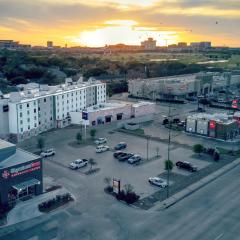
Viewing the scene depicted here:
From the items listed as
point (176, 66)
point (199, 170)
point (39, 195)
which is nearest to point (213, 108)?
point (199, 170)

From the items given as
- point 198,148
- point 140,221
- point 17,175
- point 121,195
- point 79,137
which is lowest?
point 140,221

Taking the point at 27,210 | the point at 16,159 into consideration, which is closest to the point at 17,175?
the point at 16,159

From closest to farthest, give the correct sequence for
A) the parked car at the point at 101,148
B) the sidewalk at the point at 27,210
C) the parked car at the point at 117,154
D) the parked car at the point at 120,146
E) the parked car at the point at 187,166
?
the sidewalk at the point at 27,210
the parked car at the point at 187,166
the parked car at the point at 117,154
the parked car at the point at 101,148
the parked car at the point at 120,146

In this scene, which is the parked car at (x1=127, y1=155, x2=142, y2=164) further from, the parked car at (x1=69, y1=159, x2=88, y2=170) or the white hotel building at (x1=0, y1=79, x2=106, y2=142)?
the white hotel building at (x1=0, y1=79, x2=106, y2=142)

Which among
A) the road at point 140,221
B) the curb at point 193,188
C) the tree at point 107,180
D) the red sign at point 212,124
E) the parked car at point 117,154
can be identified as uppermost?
the red sign at point 212,124

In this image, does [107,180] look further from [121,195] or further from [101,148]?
[101,148]

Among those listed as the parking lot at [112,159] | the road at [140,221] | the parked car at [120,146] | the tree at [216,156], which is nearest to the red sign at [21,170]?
the parking lot at [112,159]

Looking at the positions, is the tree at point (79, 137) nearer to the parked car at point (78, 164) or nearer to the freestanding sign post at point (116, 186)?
the parked car at point (78, 164)
